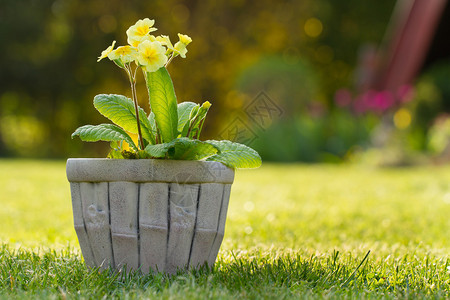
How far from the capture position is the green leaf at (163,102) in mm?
1997

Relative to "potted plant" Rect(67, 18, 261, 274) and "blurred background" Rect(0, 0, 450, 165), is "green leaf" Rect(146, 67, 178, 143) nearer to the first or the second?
"potted plant" Rect(67, 18, 261, 274)

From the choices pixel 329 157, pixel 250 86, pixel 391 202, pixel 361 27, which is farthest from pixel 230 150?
pixel 361 27

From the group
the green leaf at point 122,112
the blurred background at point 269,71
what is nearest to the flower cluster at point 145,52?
the green leaf at point 122,112

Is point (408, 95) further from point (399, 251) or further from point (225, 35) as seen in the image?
point (399, 251)

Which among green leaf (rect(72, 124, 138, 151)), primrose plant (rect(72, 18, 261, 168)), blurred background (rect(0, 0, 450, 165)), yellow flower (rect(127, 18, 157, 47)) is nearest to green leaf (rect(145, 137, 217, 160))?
primrose plant (rect(72, 18, 261, 168))

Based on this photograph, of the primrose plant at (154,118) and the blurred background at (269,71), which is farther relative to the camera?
the blurred background at (269,71)

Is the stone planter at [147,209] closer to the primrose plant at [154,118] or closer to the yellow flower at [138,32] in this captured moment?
the primrose plant at [154,118]

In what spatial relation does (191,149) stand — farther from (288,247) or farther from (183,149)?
(288,247)

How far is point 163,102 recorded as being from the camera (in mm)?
2012

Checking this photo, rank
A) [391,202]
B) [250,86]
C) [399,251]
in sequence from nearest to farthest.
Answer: [399,251]
[391,202]
[250,86]

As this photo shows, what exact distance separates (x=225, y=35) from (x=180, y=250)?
1373 cm

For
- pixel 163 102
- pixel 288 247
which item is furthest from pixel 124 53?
pixel 288 247

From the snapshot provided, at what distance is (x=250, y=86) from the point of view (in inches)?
482

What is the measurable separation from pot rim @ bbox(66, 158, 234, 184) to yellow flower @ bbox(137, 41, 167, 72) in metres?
0.33
